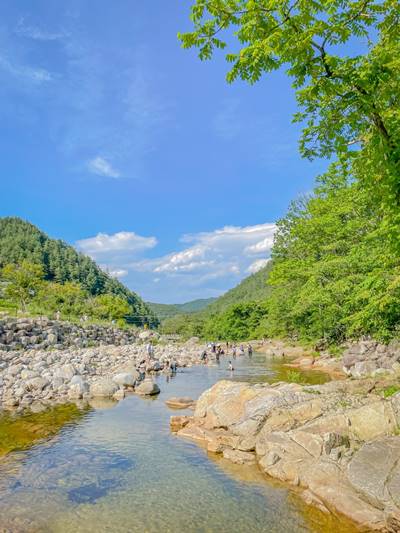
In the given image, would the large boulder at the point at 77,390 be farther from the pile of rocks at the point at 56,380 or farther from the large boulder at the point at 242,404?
the large boulder at the point at 242,404

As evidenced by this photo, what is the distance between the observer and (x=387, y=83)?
23.3 feet

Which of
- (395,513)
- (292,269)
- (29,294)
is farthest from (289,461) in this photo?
(29,294)

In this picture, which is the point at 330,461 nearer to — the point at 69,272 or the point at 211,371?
the point at 211,371

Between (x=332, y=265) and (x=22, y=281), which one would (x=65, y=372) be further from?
(x=22, y=281)

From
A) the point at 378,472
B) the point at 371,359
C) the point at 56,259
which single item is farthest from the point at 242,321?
the point at 378,472

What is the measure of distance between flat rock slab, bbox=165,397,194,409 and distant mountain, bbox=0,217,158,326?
3797 inches

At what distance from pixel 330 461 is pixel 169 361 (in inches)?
1101

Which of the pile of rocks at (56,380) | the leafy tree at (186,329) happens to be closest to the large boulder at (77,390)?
the pile of rocks at (56,380)

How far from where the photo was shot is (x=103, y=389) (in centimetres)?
2161

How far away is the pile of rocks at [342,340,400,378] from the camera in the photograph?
22688mm

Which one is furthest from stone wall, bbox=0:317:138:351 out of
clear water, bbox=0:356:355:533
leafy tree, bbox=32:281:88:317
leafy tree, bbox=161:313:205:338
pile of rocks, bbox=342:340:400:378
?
leafy tree, bbox=161:313:205:338

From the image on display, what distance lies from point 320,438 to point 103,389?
14.1 m

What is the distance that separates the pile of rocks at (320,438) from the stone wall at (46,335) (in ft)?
77.7

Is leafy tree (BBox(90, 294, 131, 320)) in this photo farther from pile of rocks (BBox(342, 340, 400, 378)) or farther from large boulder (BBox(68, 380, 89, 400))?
pile of rocks (BBox(342, 340, 400, 378))
